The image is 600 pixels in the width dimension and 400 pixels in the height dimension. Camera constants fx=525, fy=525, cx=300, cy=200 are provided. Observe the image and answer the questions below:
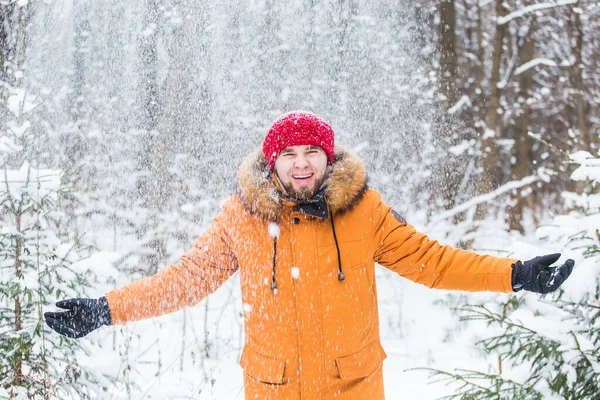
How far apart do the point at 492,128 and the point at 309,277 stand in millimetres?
9635

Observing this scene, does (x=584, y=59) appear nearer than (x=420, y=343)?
No

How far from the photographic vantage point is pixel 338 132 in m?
10.6

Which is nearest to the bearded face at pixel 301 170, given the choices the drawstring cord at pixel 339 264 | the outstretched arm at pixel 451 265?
the drawstring cord at pixel 339 264

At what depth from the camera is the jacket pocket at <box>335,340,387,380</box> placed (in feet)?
6.77

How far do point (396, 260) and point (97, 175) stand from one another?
9295mm

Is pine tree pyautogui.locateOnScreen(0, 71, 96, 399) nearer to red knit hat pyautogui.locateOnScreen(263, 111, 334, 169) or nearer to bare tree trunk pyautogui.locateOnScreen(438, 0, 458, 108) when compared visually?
red knit hat pyautogui.locateOnScreen(263, 111, 334, 169)

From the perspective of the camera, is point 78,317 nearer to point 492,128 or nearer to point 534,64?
point 492,128

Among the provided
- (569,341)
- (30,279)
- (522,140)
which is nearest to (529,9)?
(522,140)

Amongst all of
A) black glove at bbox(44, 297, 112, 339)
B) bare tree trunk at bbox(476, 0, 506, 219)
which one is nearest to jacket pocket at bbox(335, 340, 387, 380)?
black glove at bbox(44, 297, 112, 339)

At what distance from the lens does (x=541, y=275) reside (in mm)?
2027

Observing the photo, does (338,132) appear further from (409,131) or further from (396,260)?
(396,260)

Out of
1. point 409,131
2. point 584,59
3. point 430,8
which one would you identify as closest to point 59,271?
point 409,131

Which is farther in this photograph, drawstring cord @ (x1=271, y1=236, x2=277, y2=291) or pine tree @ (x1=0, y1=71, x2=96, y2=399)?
pine tree @ (x1=0, y1=71, x2=96, y2=399)

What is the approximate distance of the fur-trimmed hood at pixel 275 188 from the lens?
2.12 metres
